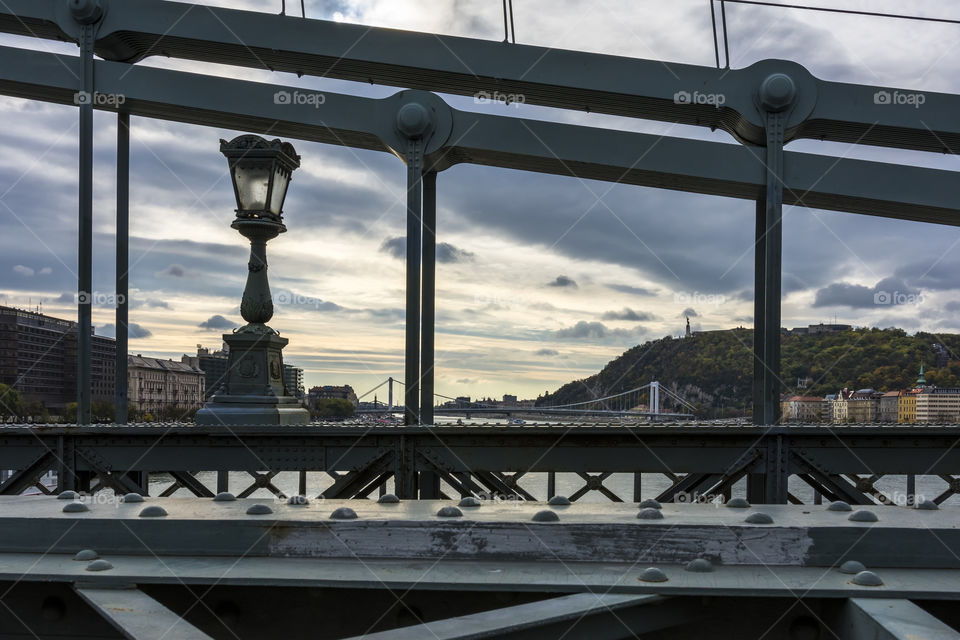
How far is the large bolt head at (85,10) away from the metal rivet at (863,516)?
11.9 metres

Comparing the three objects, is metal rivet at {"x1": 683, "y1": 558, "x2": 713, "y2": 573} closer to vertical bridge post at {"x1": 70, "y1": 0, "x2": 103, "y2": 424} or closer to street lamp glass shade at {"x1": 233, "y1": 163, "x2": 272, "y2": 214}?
street lamp glass shade at {"x1": 233, "y1": 163, "x2": 272, "y2": 214}

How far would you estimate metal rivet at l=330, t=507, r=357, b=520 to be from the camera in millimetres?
1810

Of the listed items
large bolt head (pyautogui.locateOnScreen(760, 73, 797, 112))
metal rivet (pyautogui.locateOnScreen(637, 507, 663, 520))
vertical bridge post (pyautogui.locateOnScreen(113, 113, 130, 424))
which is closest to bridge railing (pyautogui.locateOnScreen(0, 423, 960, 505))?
vertical bridge post (pyautogui.locateOnScreen(113, 113, 130, 424))

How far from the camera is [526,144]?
35.6 ft

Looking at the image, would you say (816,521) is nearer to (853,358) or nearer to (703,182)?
(703,182)

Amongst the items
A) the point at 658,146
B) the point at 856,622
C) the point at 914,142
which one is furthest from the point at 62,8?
the point at 856,622

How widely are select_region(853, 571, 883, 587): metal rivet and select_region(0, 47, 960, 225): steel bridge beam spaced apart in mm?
9276

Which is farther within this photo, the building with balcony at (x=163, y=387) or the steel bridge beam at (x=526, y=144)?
the building with balcony at (x=163, y=387)

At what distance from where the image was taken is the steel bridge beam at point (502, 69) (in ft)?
35.0

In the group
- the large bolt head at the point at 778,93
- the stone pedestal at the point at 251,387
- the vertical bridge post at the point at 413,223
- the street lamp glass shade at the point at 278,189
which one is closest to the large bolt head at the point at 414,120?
the vertical bridge post at the point at 413,223

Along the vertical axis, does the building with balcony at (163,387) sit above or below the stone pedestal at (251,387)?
below

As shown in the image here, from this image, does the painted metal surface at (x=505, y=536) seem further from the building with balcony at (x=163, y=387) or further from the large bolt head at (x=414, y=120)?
the building with balcony at (x=163, y=387)

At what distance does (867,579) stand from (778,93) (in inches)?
388

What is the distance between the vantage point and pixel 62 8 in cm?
1116
